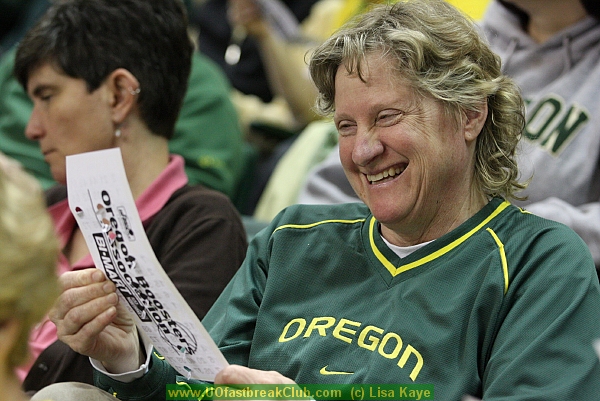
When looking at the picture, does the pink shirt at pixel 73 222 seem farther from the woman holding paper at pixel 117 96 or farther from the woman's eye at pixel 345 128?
the woman's eye at pixel 345 128

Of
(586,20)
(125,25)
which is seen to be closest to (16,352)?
(125,25)

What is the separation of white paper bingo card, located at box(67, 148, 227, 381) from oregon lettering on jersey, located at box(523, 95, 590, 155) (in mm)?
1221

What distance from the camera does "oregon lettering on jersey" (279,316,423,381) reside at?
164 centimetres

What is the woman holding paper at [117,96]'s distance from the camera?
7.66ft

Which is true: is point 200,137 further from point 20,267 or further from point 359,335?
point 20,267

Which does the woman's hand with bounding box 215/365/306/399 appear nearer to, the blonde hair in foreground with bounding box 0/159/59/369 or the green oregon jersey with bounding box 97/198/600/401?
the green oregon jersey with bounding box 97/198/600/401

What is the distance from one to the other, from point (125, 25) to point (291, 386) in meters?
1.26

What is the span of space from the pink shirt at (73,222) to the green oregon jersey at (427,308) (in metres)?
0.46

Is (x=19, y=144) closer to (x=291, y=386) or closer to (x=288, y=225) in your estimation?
(x=288, y=225)

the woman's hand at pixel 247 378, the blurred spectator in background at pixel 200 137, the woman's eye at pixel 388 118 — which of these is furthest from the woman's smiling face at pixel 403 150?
the blurred spectator in background at pixel 200 137

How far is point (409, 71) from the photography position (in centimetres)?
174

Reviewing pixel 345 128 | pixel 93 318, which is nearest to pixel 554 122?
pixel 345 128

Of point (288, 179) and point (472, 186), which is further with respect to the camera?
point (288, 179)

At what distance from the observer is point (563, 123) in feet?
8.33
